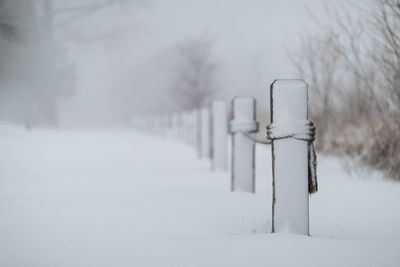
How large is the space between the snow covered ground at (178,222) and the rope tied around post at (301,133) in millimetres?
307

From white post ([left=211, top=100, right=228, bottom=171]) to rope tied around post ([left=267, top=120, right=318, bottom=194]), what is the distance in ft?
10.1

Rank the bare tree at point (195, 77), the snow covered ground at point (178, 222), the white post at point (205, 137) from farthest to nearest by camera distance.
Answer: the bare tree at point (195, 77) → the white post at point (205, 137) → the snow covered ground at point (178, 222)

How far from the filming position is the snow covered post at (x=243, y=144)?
3615 mm

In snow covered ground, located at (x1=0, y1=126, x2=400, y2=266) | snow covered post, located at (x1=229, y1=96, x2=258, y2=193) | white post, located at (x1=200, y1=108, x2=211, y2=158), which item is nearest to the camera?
snow covered ground, located at (x1=0, y1=126, x2=400, y2=266)

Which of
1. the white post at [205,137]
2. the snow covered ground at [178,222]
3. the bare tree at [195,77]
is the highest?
the bare tree at [195,77]

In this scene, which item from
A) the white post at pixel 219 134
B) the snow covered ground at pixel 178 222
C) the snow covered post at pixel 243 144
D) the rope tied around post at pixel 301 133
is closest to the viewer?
the snow covered ground at pixel 178 222

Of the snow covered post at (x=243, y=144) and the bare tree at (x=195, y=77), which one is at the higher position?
the bare tree at (x=195, y=77)

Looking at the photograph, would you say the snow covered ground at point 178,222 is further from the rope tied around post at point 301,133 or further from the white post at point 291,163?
the rope tied around post at point 301,133

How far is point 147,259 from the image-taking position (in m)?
1.93

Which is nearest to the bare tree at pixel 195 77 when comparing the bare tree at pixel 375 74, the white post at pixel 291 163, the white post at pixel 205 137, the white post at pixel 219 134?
the white post at pixel 205 137

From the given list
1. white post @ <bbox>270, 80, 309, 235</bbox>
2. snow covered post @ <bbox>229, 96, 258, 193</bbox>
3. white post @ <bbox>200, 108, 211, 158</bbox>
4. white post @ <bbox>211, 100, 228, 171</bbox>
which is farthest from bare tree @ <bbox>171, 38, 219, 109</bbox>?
white post @ <bbox>270, 80, 309, 235</bbox>

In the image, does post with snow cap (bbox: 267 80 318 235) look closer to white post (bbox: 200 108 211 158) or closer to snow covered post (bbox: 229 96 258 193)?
snow covered post (bbox: 229 96 258 193)

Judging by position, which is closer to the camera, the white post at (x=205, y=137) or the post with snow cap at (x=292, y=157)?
the post with snow cap at (x=292, y=157)

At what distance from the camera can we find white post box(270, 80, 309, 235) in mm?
2213
